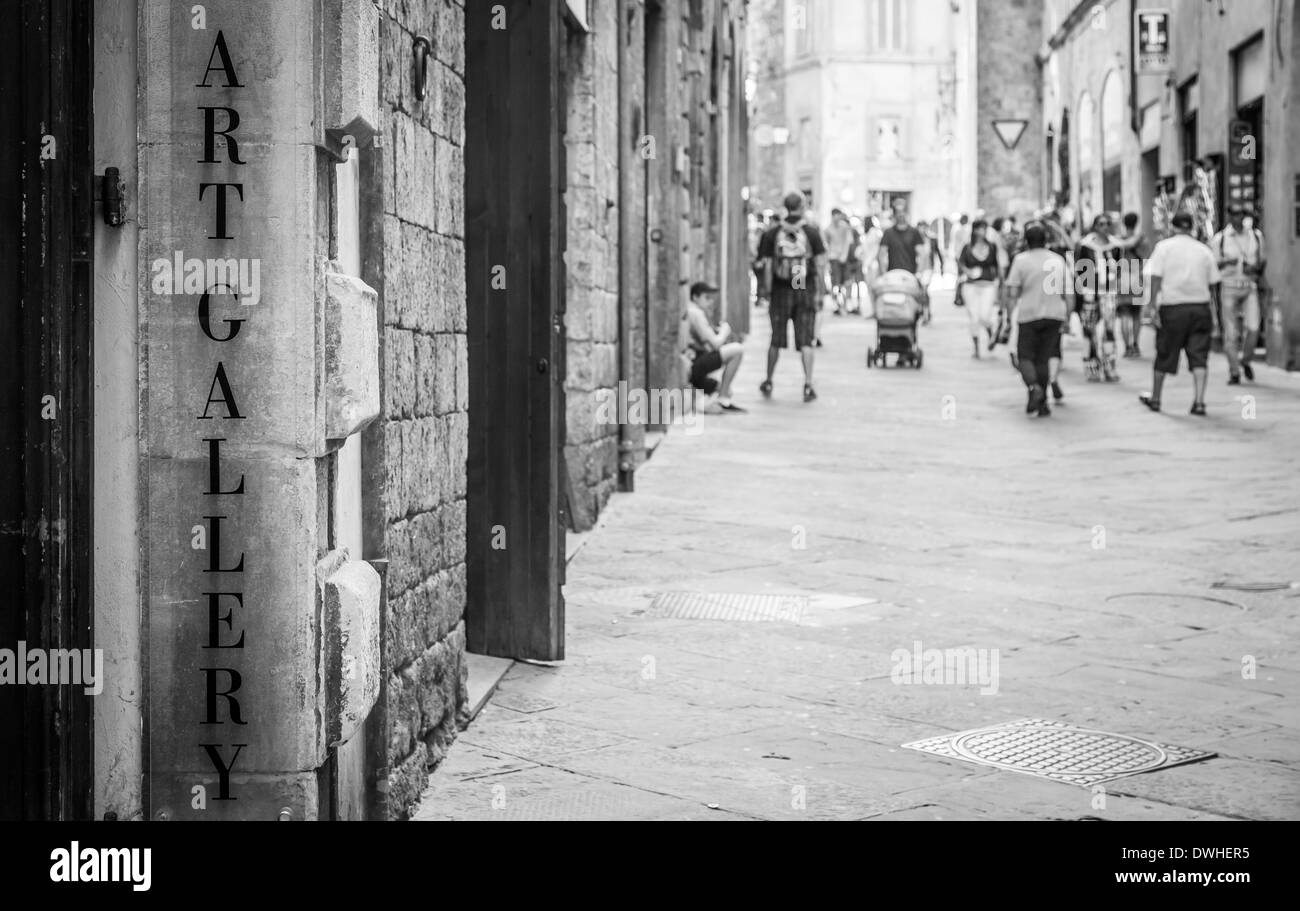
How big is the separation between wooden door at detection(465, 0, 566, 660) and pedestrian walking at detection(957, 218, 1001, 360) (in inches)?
602

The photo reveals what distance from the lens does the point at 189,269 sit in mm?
3889

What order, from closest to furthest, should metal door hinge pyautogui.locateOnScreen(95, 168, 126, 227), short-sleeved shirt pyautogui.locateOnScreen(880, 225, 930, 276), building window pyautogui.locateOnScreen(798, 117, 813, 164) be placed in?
metal door hinge pyautogui.locateOnScreen(95, 168, 126, 227)
short-sleeved shirt pyautogui.locateOnScreen(880, 225, 930, 276)
building window pyautogui.locateOnScreen(798, 117, 813, 164)

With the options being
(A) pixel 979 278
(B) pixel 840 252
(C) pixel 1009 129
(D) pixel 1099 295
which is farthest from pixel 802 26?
(D) pixel 1099 295

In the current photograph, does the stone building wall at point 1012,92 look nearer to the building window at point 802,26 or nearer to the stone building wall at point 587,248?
the building window at point 802,26

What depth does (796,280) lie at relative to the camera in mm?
18000

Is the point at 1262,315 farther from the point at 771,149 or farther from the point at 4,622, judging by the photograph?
the point at 771,149

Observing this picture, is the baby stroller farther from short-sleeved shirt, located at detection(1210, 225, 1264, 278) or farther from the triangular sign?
the triangular sign

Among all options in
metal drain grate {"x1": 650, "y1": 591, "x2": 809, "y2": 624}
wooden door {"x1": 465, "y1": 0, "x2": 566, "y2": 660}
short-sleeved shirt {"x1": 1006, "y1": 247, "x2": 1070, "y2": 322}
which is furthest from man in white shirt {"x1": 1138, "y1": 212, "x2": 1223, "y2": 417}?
wooden door {"x1": 465, "y1": 0, "x2": 566, "y2": 660}

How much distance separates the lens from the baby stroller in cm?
2094

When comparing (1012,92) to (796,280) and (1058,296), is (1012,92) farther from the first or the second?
(1058,296)

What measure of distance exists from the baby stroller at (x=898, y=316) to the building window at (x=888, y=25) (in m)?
34.7
